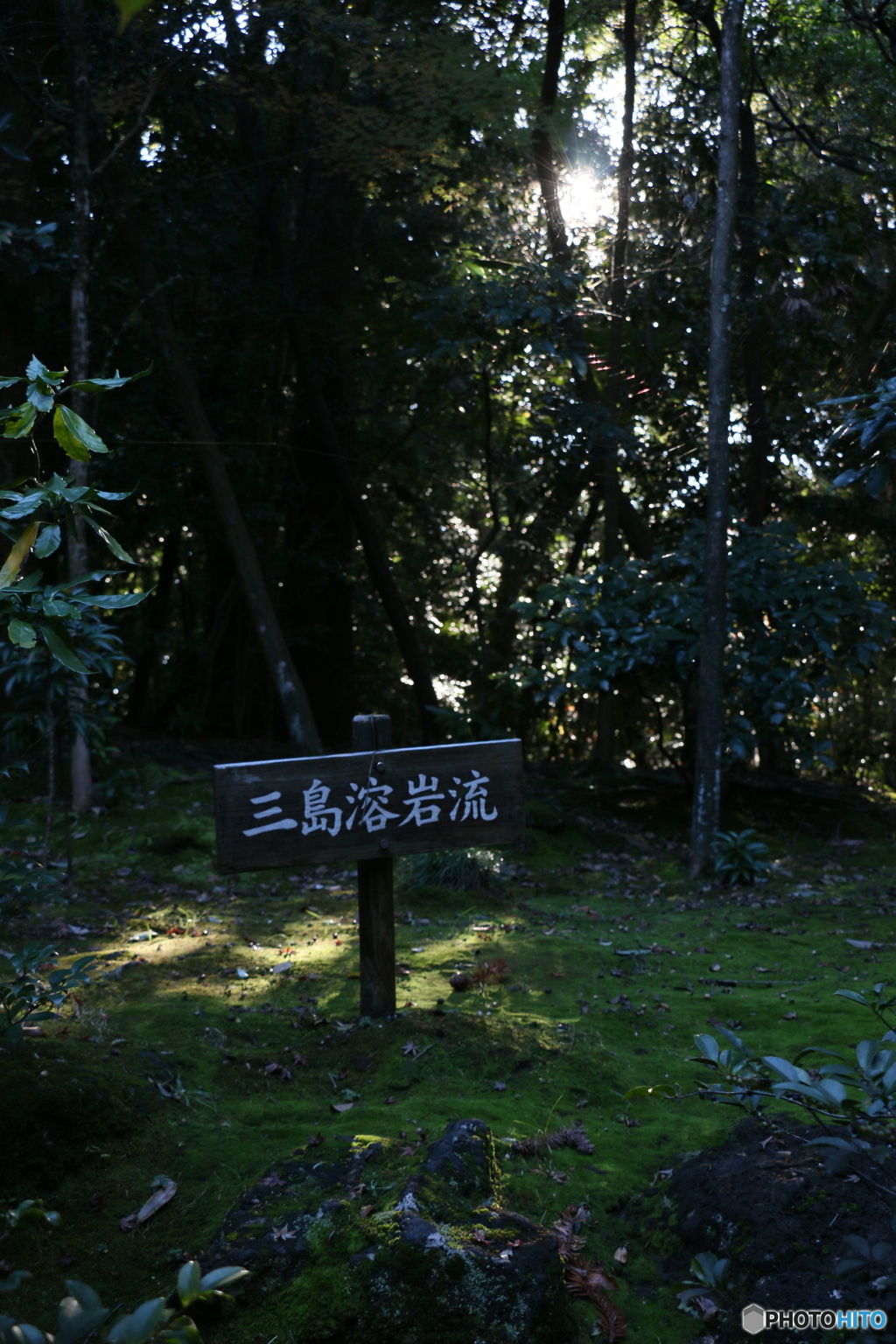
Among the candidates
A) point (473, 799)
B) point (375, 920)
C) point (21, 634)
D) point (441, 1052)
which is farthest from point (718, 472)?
point (21, 634)

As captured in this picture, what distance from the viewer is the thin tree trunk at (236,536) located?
9430 mm

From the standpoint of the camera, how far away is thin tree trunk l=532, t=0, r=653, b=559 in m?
10.1

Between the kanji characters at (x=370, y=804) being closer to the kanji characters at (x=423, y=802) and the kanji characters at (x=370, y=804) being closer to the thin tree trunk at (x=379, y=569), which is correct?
A: the kanji characters at (x=423, y=802)

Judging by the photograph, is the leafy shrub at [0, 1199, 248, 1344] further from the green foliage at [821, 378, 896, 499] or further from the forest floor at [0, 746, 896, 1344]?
the green foliage at [821, 378, 896, 499]

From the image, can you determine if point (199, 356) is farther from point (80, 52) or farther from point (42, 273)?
point (80, 52)

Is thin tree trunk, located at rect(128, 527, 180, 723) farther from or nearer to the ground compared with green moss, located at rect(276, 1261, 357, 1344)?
farther from the ground

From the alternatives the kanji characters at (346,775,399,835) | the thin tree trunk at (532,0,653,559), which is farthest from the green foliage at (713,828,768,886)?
the thin tree trunk at (532,0,653,559)

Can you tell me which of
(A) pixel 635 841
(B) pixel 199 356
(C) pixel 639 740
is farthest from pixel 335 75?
(C) pixel 639 740

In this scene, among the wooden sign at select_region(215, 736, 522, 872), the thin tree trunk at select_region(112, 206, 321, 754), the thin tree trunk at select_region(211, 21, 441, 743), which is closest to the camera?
the wooden sign at select_region(215, 736, 522, 872)

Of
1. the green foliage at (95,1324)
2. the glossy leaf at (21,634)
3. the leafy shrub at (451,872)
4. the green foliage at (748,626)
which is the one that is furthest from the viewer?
the green foliage at (748,626)

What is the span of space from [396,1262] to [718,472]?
252 inches

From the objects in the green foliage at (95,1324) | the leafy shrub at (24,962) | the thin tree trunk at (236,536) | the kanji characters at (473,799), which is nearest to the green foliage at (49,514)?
the green foliage at (95,1324)

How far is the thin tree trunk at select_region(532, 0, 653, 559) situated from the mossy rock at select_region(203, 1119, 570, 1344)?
8.54 metres

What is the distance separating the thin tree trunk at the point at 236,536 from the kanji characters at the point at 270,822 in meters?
5.63
